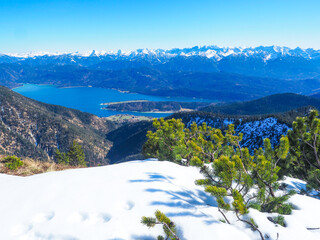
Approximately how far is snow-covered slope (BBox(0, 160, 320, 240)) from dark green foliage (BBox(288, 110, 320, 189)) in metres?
3.50

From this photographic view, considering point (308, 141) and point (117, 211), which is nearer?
point (117, 211)

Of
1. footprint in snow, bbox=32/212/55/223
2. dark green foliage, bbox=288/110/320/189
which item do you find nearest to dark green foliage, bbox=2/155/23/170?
footprint in snow, bbox=32/212/55/223

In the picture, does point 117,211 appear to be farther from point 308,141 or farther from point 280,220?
point 308,141

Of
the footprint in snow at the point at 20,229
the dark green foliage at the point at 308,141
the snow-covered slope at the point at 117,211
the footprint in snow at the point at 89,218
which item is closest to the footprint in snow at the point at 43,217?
the snow-covered slope at the point at 117,211

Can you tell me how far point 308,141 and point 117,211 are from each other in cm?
1235

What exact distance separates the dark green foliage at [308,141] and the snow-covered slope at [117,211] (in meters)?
3.50

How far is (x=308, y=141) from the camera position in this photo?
12.1 meters

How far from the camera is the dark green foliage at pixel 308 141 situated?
1023cm

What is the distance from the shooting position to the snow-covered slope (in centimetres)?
532

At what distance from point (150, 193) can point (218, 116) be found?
186 meters

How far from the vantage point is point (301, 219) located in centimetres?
609

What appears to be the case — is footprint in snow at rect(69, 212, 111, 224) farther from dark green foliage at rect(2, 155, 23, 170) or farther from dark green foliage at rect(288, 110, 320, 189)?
dark green foliage at rect(288, 110, 320, 189)

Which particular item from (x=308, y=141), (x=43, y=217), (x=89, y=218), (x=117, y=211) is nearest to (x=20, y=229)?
(x=43, y=217)

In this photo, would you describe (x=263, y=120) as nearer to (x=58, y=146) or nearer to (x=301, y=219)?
(x=301, y=219)
